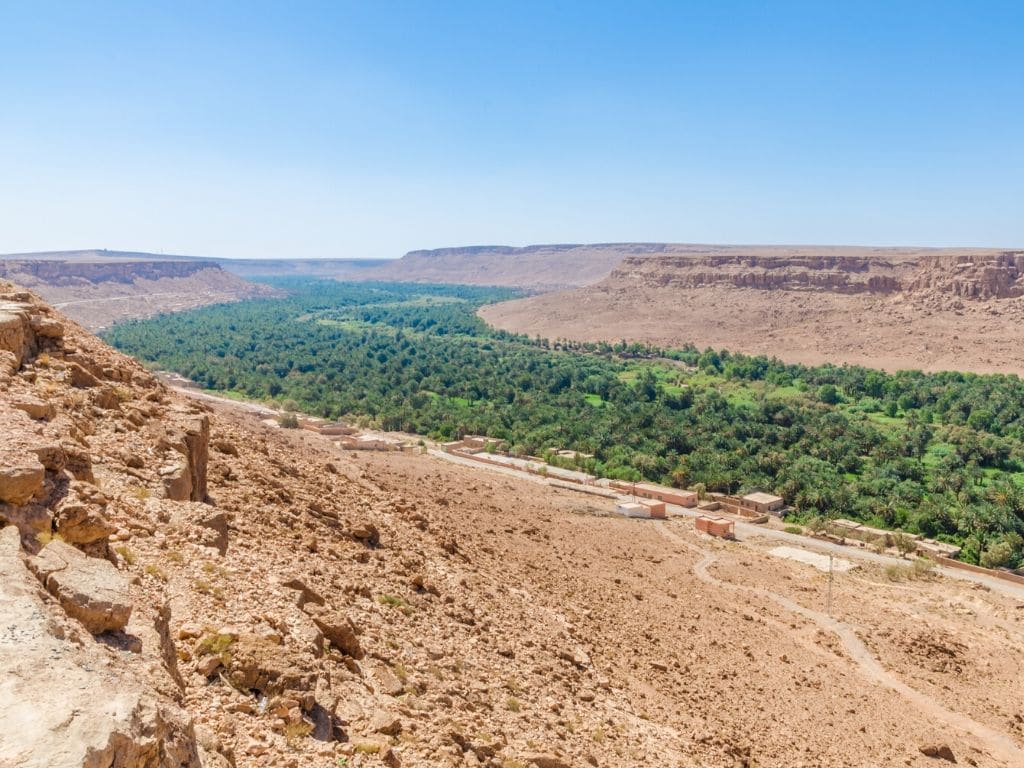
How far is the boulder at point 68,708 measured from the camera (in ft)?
14.3

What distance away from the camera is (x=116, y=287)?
494ft

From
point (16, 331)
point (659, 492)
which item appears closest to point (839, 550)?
point (659, 492)

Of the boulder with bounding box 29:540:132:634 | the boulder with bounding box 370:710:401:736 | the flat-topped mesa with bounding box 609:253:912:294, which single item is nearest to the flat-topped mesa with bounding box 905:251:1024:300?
the flat-topped mesa with bounding box 609:253:912:294

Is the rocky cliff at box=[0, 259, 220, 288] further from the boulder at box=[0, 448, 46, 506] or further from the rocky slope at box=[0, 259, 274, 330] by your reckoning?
the boulder at box=[0, 448, 46, 506]

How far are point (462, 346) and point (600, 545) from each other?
235 feet

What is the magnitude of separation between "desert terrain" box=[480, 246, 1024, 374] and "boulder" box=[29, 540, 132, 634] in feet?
273

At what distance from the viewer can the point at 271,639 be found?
316 inches

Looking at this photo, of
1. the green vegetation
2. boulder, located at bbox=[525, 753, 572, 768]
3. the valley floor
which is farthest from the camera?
the green vegetation

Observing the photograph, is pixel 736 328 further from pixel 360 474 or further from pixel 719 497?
pixel 360 474

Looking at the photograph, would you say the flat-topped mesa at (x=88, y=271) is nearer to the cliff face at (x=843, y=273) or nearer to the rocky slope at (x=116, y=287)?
the rocky slope at (x=116, y=287)

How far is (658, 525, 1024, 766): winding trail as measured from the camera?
15.2 metres

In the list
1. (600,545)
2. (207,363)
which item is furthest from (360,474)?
(207,363)

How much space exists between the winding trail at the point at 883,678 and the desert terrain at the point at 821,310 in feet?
213

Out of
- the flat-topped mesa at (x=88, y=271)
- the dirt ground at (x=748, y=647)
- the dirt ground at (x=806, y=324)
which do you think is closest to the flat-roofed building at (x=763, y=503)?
the dirt ground at (x=748, y=647)
